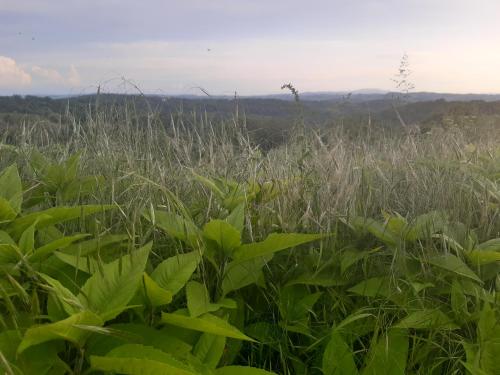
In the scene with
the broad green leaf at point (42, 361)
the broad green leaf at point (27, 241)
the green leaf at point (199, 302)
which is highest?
the broad green leaf at point (27, 241)

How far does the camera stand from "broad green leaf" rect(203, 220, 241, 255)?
1.61 meters

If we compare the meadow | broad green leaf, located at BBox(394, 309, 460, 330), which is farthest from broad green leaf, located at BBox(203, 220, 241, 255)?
broad green leaf, located at BBox(394, 309, 460, 330)

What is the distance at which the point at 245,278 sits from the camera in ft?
→ 5.62

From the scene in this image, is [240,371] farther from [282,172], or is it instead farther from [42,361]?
[282,172]

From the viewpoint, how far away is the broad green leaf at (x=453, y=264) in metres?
1.72

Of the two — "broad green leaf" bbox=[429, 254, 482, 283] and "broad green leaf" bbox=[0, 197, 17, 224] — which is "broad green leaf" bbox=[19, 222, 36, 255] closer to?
"broad green leaf" bbox=[0, 197, 17, 224]

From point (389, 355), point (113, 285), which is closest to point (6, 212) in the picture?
point (113, 285)

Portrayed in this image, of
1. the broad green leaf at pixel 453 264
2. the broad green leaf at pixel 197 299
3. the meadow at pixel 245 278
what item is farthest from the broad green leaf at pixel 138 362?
the broad green leaf at pixel 453 264

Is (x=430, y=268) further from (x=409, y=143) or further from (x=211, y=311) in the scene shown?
(x=409, y=143)

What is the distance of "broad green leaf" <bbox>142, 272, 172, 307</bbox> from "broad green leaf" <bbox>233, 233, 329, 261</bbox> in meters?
0.34

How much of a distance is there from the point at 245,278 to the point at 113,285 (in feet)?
1.58

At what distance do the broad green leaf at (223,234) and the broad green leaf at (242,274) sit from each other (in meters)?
0.06

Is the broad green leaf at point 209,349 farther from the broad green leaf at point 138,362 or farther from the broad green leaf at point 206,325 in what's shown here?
the broad green leaf at point 138,362

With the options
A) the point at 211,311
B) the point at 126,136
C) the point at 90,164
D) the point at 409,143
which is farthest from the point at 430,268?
the point at 409,143
